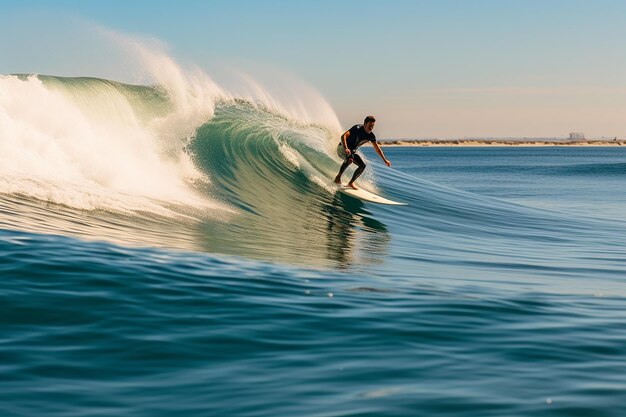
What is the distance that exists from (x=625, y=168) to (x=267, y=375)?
239 feet

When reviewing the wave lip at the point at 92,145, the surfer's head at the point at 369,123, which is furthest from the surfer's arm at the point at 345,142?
the wave lip at the point at 92,145

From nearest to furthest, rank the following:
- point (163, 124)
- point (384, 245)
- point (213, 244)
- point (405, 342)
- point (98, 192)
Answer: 1. point (405, 342)
2. point (213, 244)
3. point (98, 192)
4. point (384, 245)
5. point (163, 124)

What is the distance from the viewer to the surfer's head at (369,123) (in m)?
16.0

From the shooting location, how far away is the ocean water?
15.0ft

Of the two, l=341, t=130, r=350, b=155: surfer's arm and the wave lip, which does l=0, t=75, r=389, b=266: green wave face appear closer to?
the wave lip

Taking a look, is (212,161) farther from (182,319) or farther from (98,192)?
(182,319)

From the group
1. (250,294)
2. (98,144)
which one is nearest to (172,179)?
(98,144)

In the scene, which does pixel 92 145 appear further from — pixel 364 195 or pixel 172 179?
pixel 364 195

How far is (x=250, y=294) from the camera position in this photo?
6949mm

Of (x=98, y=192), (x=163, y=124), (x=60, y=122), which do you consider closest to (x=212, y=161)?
(x=163, y=124)

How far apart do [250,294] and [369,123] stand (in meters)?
9.54

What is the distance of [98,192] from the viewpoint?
11.7 metres

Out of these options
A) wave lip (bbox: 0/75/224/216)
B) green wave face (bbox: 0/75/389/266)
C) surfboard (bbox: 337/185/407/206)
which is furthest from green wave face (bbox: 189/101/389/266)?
wave lip (bbox: 0/75/224/216)

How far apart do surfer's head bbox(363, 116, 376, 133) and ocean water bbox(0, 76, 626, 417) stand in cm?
154
